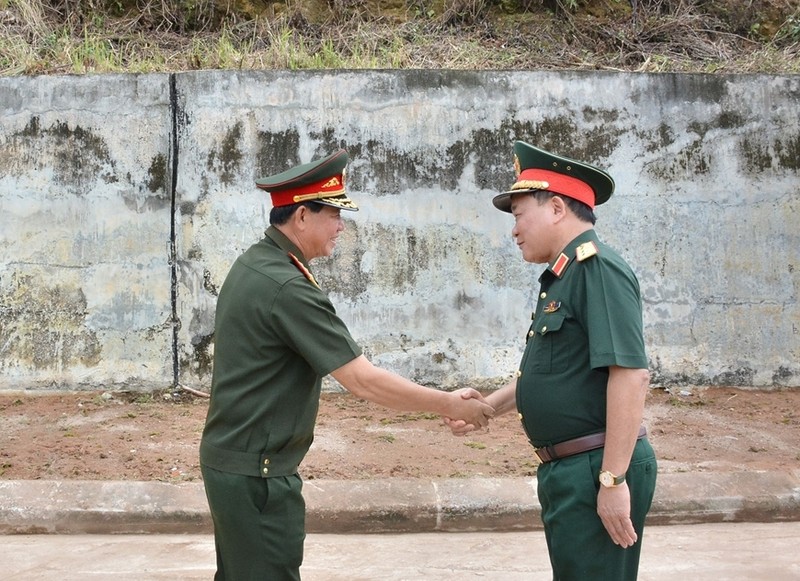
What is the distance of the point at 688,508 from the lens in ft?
17.8

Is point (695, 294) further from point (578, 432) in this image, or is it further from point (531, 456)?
point (578, 432)

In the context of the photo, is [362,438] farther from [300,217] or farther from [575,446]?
[575,446]

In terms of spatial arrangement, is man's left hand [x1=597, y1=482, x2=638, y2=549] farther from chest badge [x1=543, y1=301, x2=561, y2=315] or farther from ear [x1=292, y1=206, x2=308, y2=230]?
ear [x1=292, y1=206, x2=308, y2=230]

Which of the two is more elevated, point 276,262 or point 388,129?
point 388,129

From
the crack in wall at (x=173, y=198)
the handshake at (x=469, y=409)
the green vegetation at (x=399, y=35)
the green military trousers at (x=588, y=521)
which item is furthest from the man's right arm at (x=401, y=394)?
the green vegetation at (x=399, y=35)

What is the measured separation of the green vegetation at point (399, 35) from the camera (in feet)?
27.7

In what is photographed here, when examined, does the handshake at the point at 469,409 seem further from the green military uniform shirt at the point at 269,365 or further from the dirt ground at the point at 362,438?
the dirt ground at the point at 362,438

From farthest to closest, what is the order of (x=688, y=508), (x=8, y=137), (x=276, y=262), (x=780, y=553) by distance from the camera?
(x=8, y=137)
(x=688, y=508)
(x=780, y=553)
(x=276, y=262)

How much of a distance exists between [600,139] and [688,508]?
3317mm

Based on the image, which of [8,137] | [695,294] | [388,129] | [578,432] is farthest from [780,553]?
[8,137]

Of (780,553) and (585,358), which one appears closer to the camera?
(585,358)

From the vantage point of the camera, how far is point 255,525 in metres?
2.99

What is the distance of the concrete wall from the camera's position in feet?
24.6

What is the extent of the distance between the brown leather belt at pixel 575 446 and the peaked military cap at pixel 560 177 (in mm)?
787
